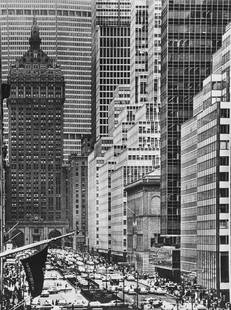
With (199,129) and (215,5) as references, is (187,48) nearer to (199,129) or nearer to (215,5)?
(215,5)

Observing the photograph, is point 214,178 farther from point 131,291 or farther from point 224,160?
point 131,291

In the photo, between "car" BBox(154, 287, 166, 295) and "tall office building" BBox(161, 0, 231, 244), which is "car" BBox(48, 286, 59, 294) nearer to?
"car" BBox(154, 287, 166, 295)

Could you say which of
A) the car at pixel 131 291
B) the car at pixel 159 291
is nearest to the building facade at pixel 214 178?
the car at pixel 159 291

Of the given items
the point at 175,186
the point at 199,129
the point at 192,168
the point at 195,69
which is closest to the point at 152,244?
the point at 175,186

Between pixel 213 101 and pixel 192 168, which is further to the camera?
pixel 192 168

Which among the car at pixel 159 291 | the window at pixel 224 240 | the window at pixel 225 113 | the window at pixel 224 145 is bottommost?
the car at pixel 159 291

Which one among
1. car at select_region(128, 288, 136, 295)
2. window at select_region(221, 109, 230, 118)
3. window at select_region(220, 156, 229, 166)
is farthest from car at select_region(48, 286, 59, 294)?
window at select_region(221, 109, 230, 118)

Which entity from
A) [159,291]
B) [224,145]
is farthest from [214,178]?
[159,291]

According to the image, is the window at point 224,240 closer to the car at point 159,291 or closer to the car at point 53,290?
the car at point 159,291
